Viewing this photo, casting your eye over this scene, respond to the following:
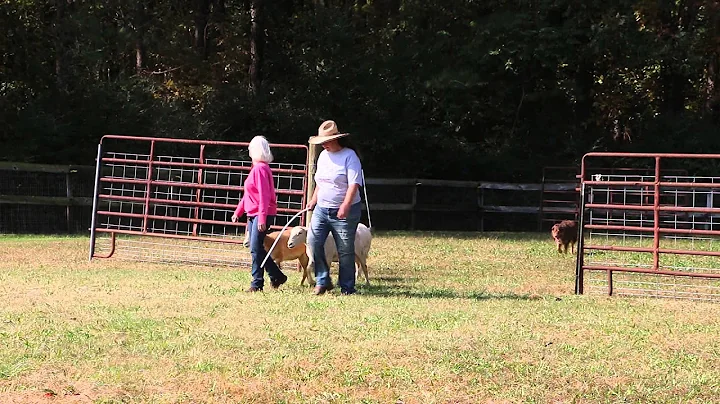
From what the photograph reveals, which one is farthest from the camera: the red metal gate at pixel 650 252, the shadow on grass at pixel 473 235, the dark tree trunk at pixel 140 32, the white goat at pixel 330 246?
the dark tree trunk at pixel 140 32

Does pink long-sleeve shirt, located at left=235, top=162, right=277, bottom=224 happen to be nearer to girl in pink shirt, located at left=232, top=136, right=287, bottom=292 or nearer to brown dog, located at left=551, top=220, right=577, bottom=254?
girl in pink shirt, located at left=232, top=136, right=287, bottom=292

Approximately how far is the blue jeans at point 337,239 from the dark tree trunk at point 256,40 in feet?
55.1

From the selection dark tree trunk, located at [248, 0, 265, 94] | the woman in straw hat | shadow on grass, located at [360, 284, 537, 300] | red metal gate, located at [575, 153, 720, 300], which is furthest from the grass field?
dark tree trunk, located at [248, 0, 265, 94]

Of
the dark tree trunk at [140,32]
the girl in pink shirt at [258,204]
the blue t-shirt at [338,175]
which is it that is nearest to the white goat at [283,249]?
the girl in pink shirt at [258,204]

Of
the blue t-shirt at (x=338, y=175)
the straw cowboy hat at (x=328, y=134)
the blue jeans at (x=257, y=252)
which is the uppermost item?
the straw cowboy hat at (x=328, y=134)

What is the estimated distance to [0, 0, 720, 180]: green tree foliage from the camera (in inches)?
934

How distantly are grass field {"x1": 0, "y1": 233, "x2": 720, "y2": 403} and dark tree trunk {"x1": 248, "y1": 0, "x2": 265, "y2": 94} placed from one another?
1543 cm

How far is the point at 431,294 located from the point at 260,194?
192 cm

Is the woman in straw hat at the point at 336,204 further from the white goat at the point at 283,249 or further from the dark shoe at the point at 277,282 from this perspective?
the white goat at the point at 283,249

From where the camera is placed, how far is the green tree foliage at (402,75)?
23.7 meters

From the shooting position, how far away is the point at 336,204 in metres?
10.2

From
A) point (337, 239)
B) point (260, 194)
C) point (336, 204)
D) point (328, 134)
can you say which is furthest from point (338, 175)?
point (260, 194)

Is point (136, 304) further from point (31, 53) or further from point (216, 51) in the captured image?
point (216, 51)

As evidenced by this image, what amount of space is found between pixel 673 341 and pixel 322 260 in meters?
3.63
